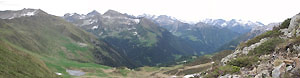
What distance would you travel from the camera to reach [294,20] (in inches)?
982

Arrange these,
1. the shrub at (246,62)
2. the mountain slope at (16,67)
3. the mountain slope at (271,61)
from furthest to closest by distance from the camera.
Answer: the mountain slope at (16,67), the shrub at (246,62), the mountain slope at (271,61)

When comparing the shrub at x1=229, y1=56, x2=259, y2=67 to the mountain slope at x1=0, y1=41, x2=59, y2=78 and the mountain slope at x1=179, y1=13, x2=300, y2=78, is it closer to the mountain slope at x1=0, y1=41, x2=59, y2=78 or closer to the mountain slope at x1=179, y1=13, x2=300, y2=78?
the mountain slope at x1=179, y1=13, x2=300, y2=78

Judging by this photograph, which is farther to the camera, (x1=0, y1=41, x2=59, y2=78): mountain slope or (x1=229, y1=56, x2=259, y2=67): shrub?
(x1=0, y1=41, x2=59, y2=78): mountain slope

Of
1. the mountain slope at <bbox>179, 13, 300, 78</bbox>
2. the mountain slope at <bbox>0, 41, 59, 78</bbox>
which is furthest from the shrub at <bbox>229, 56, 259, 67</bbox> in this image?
the mountain slope at <bbox>0, 41, 59, 78</bbox>

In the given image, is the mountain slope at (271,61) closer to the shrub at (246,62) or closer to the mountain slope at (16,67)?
the shrub at (246,62)


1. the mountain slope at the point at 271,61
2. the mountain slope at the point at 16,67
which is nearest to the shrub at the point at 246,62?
the mountain slope at the point at 271,61

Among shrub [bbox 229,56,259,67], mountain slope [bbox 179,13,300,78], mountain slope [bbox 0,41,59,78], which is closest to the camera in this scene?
mountain slope [bbox 179,13,300,78]

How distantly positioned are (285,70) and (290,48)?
192 inches

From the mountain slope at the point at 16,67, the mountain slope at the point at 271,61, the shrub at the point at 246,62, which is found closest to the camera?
the mountain slope at the point at 271,61

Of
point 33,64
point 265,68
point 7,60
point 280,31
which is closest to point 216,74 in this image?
point 265,68

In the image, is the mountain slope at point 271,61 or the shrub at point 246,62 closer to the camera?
the mountain slope at point 271,61

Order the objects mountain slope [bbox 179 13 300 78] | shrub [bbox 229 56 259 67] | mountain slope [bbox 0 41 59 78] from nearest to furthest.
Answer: mountain slope [bbox 179 13 300 78] < shrub [bbox 229 56 259 67] < mountain slope [bbox 0 41 59 78]

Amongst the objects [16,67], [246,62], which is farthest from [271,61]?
[16,67]

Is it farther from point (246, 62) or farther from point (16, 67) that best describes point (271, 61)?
point (16, 67)
